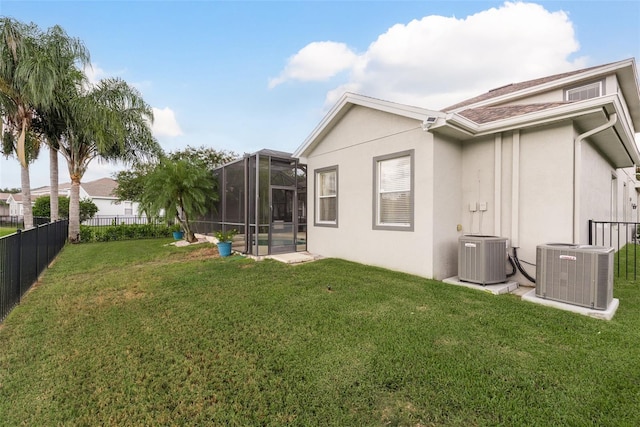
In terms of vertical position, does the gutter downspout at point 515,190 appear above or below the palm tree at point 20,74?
below

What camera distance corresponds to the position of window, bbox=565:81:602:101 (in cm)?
894

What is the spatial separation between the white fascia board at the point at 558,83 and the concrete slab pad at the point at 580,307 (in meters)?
8.03

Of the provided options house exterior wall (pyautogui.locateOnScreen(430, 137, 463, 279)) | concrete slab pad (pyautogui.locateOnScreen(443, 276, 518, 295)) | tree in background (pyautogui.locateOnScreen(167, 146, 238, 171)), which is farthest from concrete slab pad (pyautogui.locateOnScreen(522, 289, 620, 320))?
tree in background (pyautogui.locateOnScreen(167, 146, 238, 171))

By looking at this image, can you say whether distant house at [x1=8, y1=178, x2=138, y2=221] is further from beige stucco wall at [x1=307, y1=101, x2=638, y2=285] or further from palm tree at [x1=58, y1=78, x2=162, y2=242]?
→ beige stucco wall at [x1=307, y1=101, x2=638, y2=285]

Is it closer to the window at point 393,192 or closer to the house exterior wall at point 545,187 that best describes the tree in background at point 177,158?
the window at point 393,192

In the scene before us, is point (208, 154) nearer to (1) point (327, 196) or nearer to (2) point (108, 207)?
(1) point (327, 196)

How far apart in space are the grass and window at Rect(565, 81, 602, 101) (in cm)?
764

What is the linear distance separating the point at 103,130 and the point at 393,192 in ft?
40.2

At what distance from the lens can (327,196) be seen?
26.0 feet

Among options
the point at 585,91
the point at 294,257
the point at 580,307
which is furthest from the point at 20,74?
the point at 585,91

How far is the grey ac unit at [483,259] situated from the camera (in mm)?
4910

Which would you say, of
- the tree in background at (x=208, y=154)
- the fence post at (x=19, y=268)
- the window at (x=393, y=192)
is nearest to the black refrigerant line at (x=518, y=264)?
the window at (x=393, y=192)

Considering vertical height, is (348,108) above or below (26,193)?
above

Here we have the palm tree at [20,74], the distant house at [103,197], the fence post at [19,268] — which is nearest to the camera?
the fence post at [19,268]
